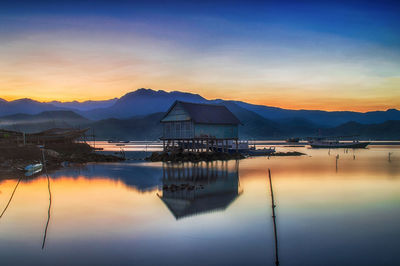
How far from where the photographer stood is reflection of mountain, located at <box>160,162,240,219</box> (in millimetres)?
20781

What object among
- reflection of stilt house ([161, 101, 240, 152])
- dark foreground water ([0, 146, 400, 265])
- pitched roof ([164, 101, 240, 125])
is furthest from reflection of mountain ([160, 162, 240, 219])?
pitched roof ([164, 101, 240, 125])

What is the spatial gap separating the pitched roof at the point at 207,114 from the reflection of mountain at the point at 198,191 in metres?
13.0

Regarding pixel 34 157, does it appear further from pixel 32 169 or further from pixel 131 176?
pixel 131 176

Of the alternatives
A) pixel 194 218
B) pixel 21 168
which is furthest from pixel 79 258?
pixel 21 168

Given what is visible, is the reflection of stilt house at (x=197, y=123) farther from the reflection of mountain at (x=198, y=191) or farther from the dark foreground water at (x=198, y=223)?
the dark foreground water at (x=198, y=223)

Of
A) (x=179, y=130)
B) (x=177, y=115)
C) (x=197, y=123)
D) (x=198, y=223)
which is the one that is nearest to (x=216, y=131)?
(x=197, y=123)

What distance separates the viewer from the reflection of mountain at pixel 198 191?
68.2 ft

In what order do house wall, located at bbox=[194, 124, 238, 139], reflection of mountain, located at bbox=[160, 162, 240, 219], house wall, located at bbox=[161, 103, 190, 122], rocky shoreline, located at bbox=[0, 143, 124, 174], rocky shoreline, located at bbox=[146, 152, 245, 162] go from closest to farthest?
reflection of mountain, located at bbox=[160, 162, 240, 219], rocky shoreline, located at bbox=[0, 143, 124, 174], house wall, located at bbox=[194, 124, 238, 139], house wall, located at bbox=[161, 103, 190, 122], rocky shoreline, located at bbox=[146, 152, 245, 162]

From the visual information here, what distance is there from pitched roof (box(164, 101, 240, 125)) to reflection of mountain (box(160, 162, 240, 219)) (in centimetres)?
1301

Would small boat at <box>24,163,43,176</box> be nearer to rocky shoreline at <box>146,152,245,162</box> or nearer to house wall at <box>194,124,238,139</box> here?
rocky shoreline at <box>146,152,245,162</box>

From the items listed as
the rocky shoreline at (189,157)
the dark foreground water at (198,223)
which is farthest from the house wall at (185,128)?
the dark foreground water at (198,223)

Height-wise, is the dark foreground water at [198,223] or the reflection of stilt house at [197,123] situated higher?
the reflection of stilt house at [197,123]

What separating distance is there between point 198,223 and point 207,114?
36.3 m

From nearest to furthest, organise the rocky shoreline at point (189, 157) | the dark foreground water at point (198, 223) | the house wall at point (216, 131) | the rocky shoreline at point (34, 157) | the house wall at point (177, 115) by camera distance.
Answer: the dark foreground water at point (198, 223)
the rocky shoreline at point (34, 157)
the house wall at point (216, 131)
the house wall at point (177, 115)
the rocky shoreline at point (189, 157)
